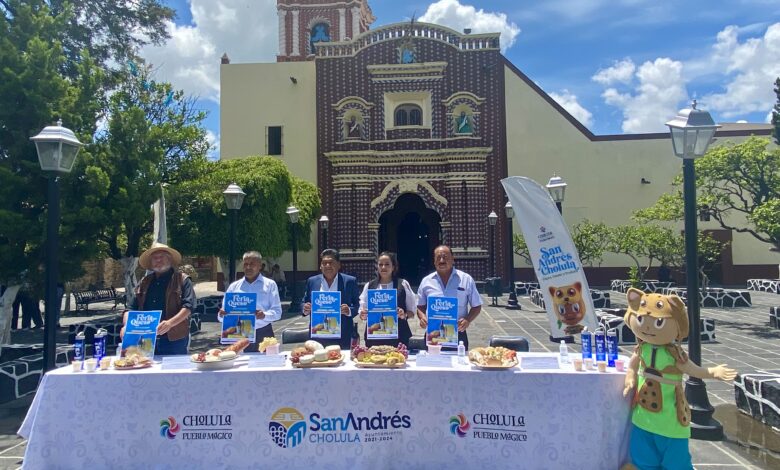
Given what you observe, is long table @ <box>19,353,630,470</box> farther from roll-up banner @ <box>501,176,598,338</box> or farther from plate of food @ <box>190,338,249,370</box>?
roll-up banner @ <box>501,176,598,338</box>

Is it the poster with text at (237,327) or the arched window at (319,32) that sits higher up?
the arched window at (319,32)

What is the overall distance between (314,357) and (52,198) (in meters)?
→ 3.54

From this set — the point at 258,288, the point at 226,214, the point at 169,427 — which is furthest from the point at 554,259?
the point at 226,214

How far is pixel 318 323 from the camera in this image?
183 inches

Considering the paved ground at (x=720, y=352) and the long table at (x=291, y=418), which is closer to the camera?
the long table at (x=291, y=418)

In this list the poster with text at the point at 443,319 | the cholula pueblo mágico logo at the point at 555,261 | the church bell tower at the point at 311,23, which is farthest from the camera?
the church bell tower at the point at 311,23

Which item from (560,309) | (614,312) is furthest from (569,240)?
(614,312)

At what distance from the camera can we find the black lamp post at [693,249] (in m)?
4.79

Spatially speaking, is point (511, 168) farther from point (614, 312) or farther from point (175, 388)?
point (175, 388)

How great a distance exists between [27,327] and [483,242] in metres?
17.3

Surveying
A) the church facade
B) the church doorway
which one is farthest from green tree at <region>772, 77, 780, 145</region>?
the church doorway

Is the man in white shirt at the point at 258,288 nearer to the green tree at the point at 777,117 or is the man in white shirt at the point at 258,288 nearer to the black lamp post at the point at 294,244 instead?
the black lamp post at the point at 294,244

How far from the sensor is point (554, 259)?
5.23 metres

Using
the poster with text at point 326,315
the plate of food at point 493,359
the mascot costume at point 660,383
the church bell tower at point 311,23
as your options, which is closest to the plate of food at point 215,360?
the poster with text at point 326,315
